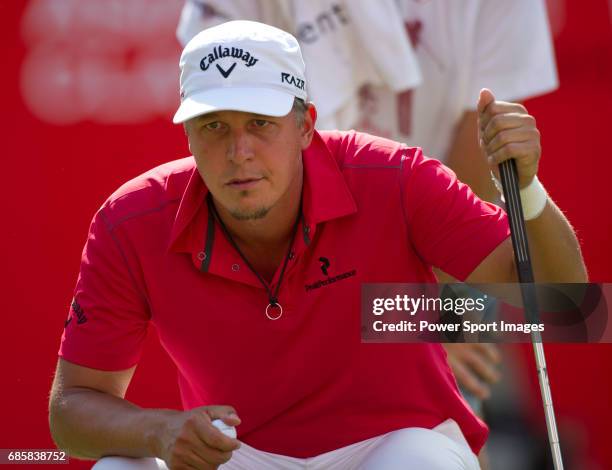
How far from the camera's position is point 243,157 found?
8.08 ft

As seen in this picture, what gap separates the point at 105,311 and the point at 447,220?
758mm

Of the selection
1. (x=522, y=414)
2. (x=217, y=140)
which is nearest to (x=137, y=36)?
(x=217, y=140)

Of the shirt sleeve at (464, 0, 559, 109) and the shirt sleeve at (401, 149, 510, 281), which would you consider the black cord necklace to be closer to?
the shirt sleeve at (401, 149, 510, 281)

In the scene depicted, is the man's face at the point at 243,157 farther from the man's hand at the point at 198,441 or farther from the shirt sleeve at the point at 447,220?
the man's hand at the point at 198,441

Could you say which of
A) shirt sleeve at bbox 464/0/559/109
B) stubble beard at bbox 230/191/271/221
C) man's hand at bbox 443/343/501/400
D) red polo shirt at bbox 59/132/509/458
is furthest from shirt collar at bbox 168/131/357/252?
shirt sleeve at bbox 464/0/559/109

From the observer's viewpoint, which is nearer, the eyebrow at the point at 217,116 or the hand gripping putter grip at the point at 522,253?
the hand gripping putter grip at the point at 522,253

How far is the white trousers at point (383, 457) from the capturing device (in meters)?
2.37

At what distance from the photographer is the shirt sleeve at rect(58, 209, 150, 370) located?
256 centimetres

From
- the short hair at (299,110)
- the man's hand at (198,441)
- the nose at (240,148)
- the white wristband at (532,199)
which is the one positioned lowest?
the man's hand at (198,441)

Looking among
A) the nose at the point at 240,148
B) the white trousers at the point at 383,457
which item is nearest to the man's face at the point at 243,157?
the nose at the point at 240,148

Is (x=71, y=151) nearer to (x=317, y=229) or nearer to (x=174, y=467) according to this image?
(x=317, y=229)

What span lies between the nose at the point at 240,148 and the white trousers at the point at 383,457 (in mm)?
628

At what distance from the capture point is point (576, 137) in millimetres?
3572

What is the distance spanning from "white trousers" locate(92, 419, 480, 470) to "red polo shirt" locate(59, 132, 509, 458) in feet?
0.09
